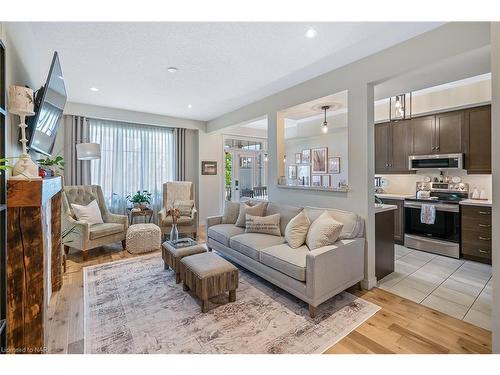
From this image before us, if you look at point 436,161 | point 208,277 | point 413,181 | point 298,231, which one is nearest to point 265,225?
point 298,231

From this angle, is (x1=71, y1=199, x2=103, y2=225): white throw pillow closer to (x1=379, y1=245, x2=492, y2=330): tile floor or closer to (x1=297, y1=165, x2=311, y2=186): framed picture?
(x1=379, y1=245, x2=492, y2=330): tile floor

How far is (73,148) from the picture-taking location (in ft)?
15.0

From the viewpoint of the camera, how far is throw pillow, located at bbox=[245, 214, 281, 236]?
3.30m

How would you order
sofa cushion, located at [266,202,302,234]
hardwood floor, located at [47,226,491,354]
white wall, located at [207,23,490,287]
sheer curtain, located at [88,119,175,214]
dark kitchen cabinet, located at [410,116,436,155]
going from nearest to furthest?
hardwood floor, located at [47,226,491,354] < white wall, located at [207,23,490,287] < sofa cushion, located at [266,202,302,234] < dark kitchen cabinet, located at [410,116,436,155] < sheer curtain, located at [88,119,175,214]

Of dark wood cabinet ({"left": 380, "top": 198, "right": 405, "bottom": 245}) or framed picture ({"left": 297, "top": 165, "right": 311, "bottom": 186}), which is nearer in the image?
dark wood cabinet ({"left": 380, "top": 198, "right": 405, "bottom": 245})

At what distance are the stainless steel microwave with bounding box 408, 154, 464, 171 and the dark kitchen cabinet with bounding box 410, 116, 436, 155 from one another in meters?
0.11

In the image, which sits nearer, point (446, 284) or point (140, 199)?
point (446, 284)

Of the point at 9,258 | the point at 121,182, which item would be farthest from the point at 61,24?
the point at 121,182

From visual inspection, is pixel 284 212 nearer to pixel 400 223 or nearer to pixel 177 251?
pixel 177 251

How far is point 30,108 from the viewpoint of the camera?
1.69m

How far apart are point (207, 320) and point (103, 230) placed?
257 centimetres

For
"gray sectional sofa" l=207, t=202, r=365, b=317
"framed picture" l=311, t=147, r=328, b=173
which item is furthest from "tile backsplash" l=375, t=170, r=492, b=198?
"gray sectional sofa" l=207, t=202, r=365, b=317

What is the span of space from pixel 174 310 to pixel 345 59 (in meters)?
3.26
